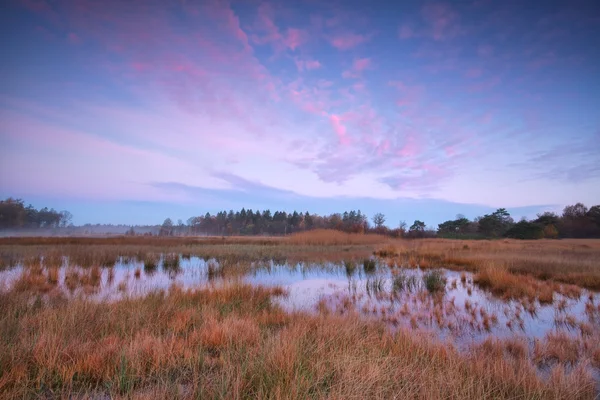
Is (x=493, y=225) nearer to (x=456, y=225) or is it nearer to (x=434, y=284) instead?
(x=456, y=225)

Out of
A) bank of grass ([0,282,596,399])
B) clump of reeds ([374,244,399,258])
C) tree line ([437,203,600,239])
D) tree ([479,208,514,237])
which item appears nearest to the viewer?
bank of grass ([0,282,596,399])

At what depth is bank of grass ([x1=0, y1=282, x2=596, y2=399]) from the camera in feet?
9.35

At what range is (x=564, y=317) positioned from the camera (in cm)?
635

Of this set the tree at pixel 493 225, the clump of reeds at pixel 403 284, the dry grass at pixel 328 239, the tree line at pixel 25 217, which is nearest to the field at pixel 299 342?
the clump of reeds at pixel 403 284

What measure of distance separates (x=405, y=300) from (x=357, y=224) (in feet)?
135

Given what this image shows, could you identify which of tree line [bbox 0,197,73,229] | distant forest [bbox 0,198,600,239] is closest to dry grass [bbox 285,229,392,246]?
distant forest [bbox 0,198,600,239]

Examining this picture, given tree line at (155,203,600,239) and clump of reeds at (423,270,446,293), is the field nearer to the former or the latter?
clump of reeds at (423,270,446,293)

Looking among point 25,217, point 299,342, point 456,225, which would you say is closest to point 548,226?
point 456,225

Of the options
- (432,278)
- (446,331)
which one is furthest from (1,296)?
(432,278)

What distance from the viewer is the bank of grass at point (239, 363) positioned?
285cm

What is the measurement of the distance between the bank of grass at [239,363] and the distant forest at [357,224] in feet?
117

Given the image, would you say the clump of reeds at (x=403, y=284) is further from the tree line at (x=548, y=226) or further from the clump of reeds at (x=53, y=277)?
the tree line at (x=548, y=226)

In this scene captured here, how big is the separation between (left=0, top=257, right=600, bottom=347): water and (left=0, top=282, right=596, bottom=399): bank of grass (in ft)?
4.07

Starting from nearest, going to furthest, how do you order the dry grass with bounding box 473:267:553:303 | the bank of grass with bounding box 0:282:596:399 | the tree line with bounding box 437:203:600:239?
the bank of grass with bounding box 0:282:596:399
the dry grass with bounding box 473:267:553:303
the tree line with bounding box 437:203:600:239
